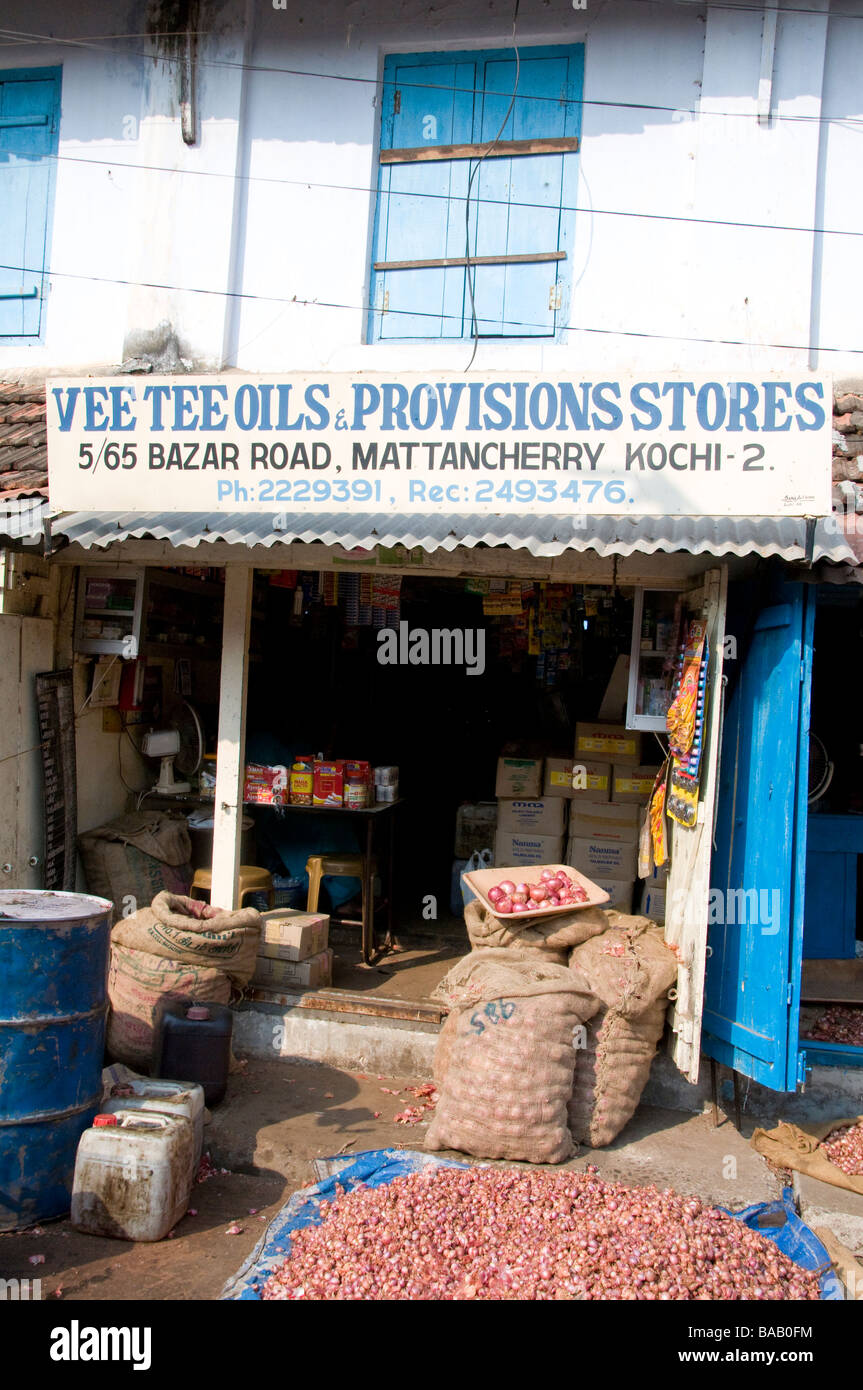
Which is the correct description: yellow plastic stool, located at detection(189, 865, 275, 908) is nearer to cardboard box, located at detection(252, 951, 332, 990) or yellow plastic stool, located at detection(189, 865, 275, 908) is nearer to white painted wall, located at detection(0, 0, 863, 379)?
cardboard box, located at detection(252, 951, 332, 990)

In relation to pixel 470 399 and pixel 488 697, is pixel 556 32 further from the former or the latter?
pixel 488 697

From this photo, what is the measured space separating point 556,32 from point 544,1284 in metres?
7.79

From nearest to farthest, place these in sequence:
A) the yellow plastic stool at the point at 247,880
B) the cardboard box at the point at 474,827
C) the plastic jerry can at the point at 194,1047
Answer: the plastic jerry can at the point at 194,1047, the yellow plastic stool at the point at 247,880, the cardboard box at the point at 474,827

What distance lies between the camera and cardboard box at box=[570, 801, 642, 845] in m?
7.73

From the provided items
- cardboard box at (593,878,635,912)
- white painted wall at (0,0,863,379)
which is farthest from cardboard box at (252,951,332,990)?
white painted wall at (0,0,863,379)

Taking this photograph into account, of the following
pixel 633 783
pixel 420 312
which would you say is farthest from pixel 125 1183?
pixel 420 312

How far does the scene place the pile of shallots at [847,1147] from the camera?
504 centimetres

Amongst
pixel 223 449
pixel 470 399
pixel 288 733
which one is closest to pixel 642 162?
pixel 470 399

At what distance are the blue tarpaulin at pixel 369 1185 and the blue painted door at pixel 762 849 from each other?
2.20 feet

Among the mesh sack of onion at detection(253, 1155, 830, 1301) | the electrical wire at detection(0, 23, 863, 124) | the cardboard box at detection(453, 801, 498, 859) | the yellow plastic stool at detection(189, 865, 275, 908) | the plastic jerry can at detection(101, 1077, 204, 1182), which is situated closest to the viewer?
the mesh sack of onion at detection(253, 1155, 830, 1301)

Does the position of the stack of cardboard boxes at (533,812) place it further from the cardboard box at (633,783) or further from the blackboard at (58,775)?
the blackboard at (58,775)

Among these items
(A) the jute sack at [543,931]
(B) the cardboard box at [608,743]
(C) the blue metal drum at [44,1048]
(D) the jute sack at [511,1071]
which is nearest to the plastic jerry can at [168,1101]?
(C) the blue metal drum at [44,1048]

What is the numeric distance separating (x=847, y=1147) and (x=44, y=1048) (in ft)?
13.9

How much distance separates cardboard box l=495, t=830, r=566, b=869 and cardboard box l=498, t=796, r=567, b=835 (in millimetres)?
43
